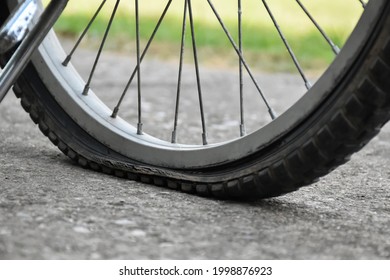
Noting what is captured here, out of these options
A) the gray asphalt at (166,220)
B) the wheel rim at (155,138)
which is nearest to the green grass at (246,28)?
the wheel rim at (155,138)

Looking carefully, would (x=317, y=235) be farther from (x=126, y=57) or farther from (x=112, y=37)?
(x=112, y=37)

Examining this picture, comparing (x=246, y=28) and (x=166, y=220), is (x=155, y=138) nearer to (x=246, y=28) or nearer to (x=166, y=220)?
(x=166, y=220)

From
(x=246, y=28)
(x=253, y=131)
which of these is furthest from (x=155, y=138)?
(x=246, y=28)

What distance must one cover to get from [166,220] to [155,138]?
35cm

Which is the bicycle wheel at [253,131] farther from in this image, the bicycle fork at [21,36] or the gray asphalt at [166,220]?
the bicycle fork at [21,36]

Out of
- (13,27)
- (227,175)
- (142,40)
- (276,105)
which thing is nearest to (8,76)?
(13,27)

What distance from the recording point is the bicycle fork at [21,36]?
1.44m

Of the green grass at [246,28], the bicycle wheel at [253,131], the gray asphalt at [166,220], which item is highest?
the green grass at [246,28]

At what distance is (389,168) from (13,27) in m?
0.96

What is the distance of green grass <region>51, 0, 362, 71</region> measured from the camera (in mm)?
4215

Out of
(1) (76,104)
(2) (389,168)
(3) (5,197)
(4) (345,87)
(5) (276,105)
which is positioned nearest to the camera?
(4) (345,87)

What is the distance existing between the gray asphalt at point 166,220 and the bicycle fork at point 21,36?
0.68 feet

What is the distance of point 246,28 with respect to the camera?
474cm

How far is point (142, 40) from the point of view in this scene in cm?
453
